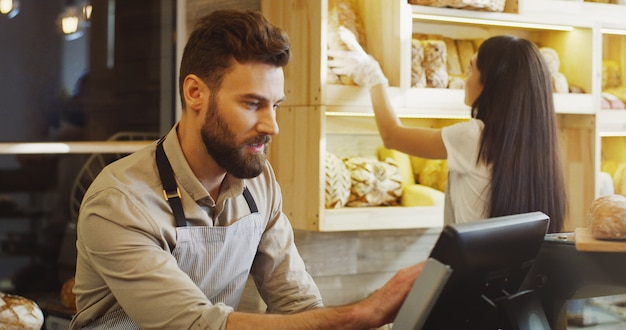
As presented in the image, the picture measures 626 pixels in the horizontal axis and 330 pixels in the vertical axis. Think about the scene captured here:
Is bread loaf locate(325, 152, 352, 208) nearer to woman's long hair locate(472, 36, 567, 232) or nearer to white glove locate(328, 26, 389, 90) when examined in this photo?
white glove locate(328, 26, 389, 90)

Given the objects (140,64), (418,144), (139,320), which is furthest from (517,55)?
(139,320)

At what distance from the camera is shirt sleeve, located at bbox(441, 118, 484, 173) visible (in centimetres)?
266

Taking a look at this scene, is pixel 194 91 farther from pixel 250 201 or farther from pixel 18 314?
pixel 18 314

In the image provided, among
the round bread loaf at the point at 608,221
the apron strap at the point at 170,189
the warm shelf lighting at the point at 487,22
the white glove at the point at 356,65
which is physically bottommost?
the round bread loaf at the point at 608,221

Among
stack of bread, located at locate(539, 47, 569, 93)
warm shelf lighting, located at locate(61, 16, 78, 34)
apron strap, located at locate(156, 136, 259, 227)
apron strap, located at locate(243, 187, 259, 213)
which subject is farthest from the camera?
stack of bread, located at locate(539, 47, 569, 93)

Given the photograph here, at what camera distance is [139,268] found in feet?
5.32

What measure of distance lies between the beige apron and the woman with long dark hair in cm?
91

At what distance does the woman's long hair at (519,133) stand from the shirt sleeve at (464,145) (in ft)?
0.09

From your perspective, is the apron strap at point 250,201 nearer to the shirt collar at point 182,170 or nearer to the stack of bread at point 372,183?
the shirt collar at point 182,170

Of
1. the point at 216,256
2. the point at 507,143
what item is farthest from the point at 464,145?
the point at 216,256

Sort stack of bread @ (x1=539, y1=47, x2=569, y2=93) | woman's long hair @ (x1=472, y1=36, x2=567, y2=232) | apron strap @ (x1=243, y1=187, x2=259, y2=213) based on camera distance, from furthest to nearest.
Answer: stack of bread @ (x1=539, y1=47, x2=569, y2=93), woman's long hair @ (x1=472, y1=36, x2=567, y2=232), apron strap @ (x1=243, y1=187, x2=259, y2=213)

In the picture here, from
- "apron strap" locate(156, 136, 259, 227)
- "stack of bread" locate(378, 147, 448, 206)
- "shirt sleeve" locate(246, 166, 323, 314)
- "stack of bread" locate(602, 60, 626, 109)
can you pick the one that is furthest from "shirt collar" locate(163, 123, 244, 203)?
"stack of bread" locate(602, 60, 626, 109)

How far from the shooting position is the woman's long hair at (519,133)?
2566 mm

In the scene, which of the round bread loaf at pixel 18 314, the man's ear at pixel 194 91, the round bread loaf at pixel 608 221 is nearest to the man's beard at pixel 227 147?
the man's ear at pixel 194 91
